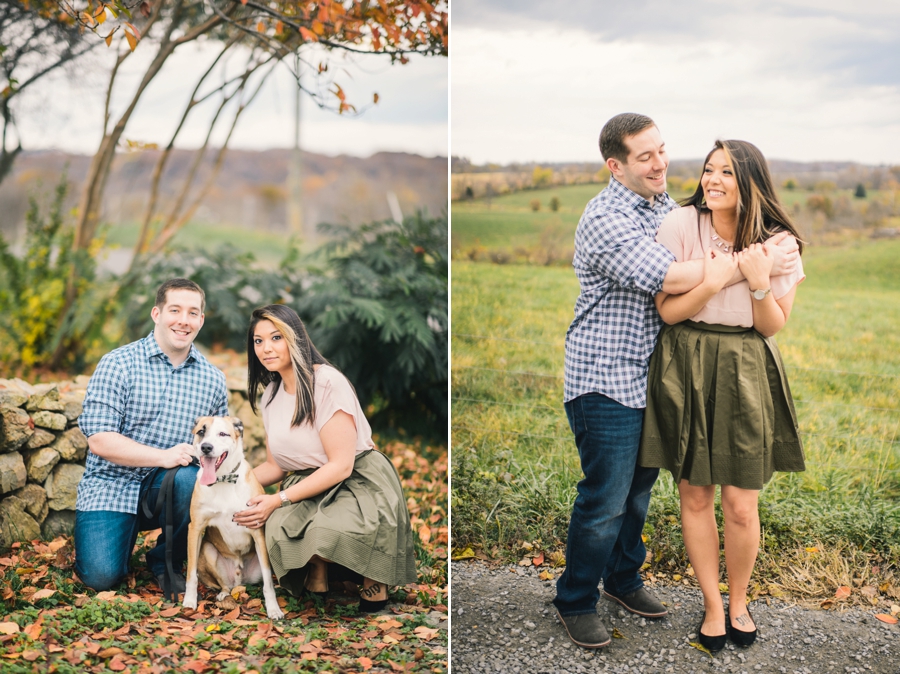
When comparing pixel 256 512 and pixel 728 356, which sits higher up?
pixel 728 356

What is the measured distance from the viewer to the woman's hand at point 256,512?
9.90 ft

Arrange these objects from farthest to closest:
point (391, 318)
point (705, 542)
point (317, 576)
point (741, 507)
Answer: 1. point (391, 318)
2. point (317, 576)
3. point (705, 542)
4. point (741, 507)

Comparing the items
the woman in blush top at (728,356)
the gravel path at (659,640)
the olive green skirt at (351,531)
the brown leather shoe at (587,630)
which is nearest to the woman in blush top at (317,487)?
the olive green skirt at (351,531)

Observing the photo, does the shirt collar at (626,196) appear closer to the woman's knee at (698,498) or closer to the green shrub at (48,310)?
the woman's knee at (698,498)

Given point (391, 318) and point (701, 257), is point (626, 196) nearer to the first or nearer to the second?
point (701, 257)

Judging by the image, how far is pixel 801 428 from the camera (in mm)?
4836

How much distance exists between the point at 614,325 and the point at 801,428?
2.75 m

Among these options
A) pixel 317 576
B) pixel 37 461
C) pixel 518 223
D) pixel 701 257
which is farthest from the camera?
pixel 518 223

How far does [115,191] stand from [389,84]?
9030 millimetres

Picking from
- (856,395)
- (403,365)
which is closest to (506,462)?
(403,365)

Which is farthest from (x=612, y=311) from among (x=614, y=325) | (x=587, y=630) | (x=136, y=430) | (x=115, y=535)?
(x=115, y=535)

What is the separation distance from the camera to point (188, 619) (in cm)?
299

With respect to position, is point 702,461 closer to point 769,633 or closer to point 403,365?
point 769,633

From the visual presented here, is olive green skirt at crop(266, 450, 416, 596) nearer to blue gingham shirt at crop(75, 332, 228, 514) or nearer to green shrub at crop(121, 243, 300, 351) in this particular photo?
blue gingham shirt at crop(75, 332, 228, 514)
